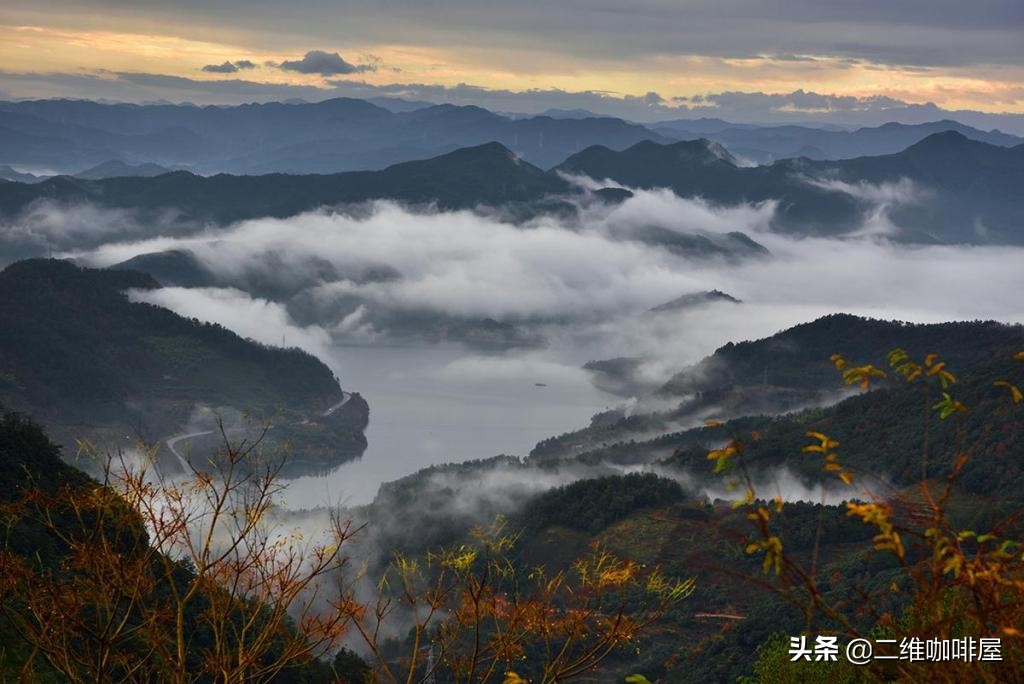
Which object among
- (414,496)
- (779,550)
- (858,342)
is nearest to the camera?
(779,550)

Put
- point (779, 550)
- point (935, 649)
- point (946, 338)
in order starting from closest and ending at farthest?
point (779, 550), point (935, 649), point (946, 338)

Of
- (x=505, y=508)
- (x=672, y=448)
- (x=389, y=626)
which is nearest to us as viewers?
(x=389, y=626)

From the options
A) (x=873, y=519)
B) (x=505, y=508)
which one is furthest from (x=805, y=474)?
(x=873, y=519)

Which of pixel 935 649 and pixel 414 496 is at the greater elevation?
pixel 935 649

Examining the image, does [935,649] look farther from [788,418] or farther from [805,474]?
[788,418]

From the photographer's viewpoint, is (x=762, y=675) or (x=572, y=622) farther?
(x=762, y=675)

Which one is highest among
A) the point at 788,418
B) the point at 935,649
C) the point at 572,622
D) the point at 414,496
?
the point at 935,649

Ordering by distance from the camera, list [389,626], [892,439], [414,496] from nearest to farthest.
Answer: [389,626]
[892,439]
[414,496]

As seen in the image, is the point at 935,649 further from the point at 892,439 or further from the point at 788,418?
the point at 788,418

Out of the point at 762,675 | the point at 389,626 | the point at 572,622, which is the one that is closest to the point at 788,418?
the point at 389,626
